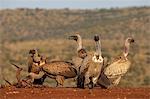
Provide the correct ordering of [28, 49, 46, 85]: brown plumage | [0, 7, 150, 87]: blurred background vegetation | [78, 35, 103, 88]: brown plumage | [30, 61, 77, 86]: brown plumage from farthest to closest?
[0, 7, 150, 87]: blurred background vegetation, [28, 49, 46, 85]: brown plumage, [30, 61, 77, 86]: brown plumage, [78, 35, 103, 88]: brown plumage

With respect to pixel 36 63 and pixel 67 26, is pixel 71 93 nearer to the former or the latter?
pixel 36 63

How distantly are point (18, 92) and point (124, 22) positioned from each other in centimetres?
6157

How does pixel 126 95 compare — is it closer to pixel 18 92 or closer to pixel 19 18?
pixel 18 92

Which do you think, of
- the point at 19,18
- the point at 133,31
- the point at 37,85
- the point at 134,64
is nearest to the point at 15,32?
the point at 19,18

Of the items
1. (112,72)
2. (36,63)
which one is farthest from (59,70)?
(112,72)

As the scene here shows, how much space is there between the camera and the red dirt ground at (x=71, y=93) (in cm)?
1338

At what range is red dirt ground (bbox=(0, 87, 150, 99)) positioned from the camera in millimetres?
13383

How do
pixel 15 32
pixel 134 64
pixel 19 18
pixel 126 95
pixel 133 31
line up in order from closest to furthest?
pixel 126 95, pixel 134 64, pixel 133 31, pixel 15 32, pixel 19 18

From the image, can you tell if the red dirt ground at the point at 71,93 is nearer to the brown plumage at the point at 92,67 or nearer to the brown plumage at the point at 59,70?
the brown plumage at the point at 92,67

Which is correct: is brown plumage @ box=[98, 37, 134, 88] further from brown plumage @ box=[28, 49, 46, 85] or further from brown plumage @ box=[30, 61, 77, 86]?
brown plumage @ box=[28, 49, 46, 85]

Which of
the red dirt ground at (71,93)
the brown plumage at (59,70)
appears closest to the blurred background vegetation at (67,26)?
the brown plumage at (59,70)

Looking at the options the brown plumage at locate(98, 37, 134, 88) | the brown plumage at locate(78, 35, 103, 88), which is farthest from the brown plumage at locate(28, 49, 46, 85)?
the brown plumage at locate(98, 37, 134, 88)

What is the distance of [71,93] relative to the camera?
13.9 m

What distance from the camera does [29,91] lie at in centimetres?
1425
